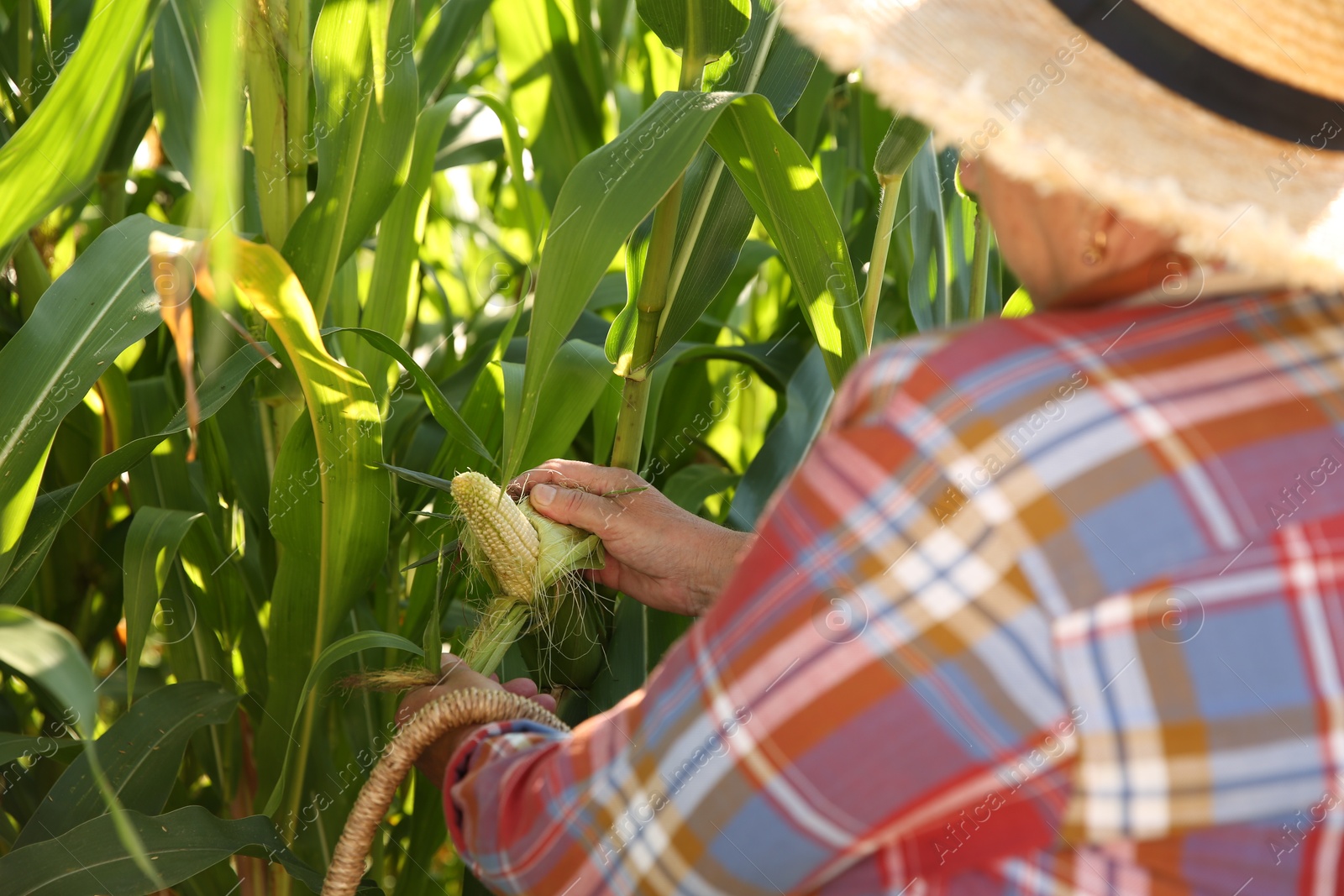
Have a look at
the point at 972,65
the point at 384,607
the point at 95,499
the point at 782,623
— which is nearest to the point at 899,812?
the point at 782,623

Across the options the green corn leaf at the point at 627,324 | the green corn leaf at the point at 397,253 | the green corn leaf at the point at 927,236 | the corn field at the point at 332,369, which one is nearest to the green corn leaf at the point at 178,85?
the corn field at the point at 332,369

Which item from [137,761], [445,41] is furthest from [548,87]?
[137,761]

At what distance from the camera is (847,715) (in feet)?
1.40

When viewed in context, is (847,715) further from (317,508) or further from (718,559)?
(317,508)

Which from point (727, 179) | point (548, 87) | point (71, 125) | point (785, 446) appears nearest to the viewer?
point (71, 125)

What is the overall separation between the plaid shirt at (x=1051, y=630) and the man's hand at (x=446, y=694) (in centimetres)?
24

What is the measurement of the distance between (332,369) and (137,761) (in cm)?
42

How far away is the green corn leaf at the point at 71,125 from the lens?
0.57 m

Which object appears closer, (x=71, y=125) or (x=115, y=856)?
(x=71, y=125)

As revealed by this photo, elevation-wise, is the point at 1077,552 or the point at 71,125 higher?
the point at 71,125

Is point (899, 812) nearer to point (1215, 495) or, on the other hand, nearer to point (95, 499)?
point (1215, 495)

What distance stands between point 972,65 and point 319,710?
2.61 ft

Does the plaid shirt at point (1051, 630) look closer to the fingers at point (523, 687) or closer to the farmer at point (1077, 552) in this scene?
the farmer at point (1077, 552)

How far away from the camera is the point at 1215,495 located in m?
0.41
